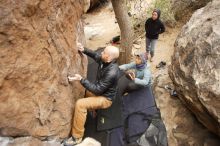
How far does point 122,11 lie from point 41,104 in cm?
383

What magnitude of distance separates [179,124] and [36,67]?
11.3 feet

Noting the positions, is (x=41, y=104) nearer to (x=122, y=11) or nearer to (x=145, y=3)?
(x=122, y=11)

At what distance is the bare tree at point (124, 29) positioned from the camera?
7.55 meters

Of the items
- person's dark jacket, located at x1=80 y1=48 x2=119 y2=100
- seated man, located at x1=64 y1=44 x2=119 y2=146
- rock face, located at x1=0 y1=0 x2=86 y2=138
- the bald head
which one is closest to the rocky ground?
rock face, located at x1=0 y1=0 x2=86 y2=138

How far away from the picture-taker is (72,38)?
5.18m

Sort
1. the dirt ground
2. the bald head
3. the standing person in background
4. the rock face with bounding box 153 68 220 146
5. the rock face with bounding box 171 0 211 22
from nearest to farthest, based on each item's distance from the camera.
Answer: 1. the bald head
2. the rock face with bounding box 153 68 220 146
3. the standing person in background
4. the dirt ground
5. the rock face with bounding box 171 0 211 22

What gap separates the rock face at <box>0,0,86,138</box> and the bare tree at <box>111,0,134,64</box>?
2479 millimetres

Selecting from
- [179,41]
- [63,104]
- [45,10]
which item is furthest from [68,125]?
[179,41]

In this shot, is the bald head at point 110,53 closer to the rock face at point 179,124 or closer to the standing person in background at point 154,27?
the rock face at point 179,124

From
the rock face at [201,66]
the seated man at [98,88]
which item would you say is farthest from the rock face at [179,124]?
the seated man at [98,88]

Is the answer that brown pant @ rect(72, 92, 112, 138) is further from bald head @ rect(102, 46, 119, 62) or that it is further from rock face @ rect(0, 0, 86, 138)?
bald head @ rect(102, 46, 119, 62)

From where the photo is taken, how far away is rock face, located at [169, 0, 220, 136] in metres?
5.52

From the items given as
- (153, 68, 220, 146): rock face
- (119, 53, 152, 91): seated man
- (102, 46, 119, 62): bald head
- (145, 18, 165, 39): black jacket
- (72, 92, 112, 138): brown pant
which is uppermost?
(145, 18, 165, 39): black jacket

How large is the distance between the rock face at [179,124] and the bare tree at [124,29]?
3.45 feet
